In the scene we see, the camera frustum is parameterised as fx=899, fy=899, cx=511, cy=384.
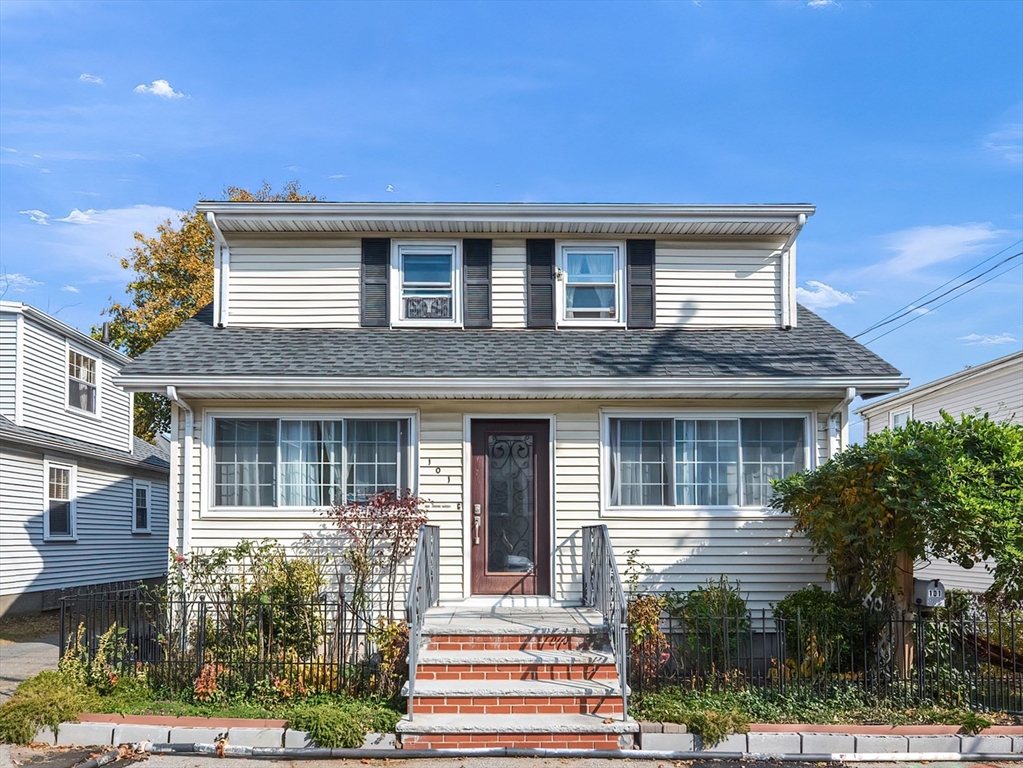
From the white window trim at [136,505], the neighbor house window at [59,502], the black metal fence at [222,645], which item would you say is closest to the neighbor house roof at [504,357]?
the black metal fence at [222,645]

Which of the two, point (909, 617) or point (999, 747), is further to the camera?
point (909, 617)

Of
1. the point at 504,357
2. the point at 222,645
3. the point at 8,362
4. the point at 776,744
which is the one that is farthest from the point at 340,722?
the point at 8,362

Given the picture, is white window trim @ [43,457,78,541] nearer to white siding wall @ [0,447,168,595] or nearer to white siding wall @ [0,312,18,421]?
white siding wall @ [0,447,168,595]

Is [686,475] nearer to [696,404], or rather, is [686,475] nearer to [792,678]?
[696,404]

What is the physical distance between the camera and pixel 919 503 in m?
8.16

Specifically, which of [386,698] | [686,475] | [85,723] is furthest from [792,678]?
[85,723]

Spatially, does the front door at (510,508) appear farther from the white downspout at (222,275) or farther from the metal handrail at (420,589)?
the white downspout at (222,275)

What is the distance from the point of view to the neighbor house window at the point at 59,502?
17281 mm

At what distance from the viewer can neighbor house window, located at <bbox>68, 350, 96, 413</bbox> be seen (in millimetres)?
19188

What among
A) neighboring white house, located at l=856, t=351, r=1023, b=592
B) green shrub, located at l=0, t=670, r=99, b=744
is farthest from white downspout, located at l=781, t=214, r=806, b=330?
green shrub, located at l=0, t=670, r=99, b=744

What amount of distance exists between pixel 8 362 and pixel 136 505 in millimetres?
5914

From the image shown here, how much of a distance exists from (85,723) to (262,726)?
1586 millimetres

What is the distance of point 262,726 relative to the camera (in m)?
7.87

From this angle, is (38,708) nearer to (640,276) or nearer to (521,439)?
(521,439)
